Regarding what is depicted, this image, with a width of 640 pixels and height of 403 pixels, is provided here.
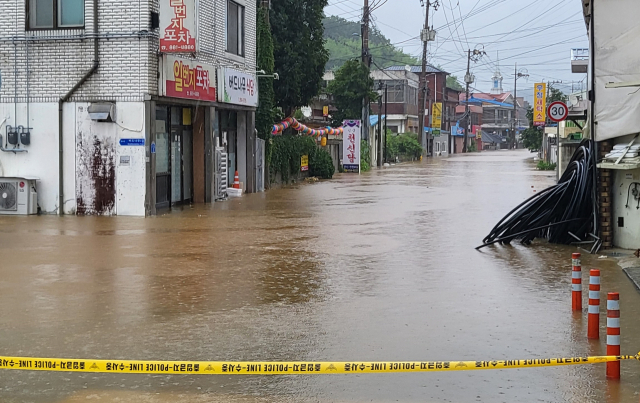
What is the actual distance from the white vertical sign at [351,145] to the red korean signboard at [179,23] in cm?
2745

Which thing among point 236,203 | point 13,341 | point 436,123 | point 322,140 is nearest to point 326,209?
Result: point 236,203

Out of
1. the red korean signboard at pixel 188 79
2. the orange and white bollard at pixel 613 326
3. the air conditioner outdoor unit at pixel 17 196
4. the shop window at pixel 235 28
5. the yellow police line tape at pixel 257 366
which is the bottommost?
the yellow police line tape at pixel 257 366

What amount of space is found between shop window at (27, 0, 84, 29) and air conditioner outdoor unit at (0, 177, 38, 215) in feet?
12.7

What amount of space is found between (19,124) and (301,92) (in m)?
19.4

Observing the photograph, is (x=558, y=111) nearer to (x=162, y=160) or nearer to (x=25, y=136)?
(x=162, y=160)

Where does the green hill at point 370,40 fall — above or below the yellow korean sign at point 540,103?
above

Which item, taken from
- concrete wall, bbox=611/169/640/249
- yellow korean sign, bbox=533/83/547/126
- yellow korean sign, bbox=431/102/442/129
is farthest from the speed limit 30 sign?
yellow korean sign, bbox=431/102/442/129

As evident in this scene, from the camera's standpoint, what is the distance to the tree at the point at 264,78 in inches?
1212

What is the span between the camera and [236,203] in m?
25.5

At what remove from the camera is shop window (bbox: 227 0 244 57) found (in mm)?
27125

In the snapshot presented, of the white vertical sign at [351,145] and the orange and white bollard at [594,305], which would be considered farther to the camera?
the white vertical sign at [351,145]

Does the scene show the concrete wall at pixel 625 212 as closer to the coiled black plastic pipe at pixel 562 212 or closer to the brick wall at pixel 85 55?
the coiled black plastic pipe at pixel 562 212

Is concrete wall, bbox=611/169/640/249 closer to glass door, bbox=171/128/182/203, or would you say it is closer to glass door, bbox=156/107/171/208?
glass door, bbox=156/107/171/208

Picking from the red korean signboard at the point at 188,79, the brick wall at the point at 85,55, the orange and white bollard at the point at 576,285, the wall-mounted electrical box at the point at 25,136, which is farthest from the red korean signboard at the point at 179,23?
the orange and white bollard at the point at 576,285
